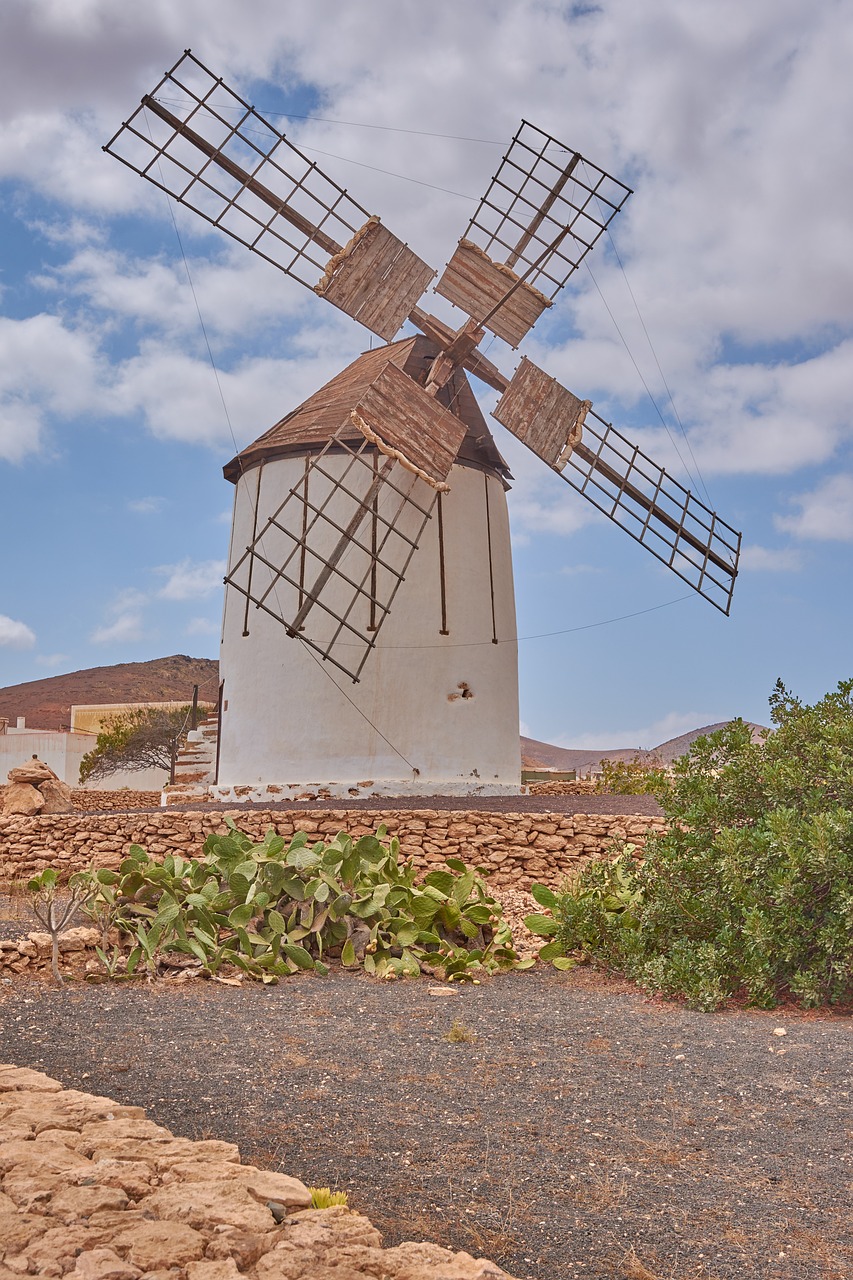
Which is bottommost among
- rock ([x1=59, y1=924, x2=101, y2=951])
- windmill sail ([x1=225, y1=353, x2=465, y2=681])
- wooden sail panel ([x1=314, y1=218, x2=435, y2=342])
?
rock ([x1=59, y1=924, x2=101, y2=951])

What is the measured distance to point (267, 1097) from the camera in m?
4.37

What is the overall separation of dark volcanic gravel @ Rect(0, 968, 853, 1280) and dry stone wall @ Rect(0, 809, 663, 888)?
17.2 ft

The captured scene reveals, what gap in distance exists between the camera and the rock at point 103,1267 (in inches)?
101

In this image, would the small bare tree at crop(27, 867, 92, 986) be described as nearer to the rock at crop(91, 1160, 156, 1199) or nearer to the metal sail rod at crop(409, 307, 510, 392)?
the rock at crop(91, 1160, 156, 1199)

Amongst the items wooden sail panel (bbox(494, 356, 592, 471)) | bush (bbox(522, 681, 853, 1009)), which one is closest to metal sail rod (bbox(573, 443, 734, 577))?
wooden sail panel (bbox(494, 356, 592, 471))

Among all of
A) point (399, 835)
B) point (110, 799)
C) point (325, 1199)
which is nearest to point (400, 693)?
point (399, 835)

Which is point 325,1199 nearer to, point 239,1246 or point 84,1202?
point 239,1246

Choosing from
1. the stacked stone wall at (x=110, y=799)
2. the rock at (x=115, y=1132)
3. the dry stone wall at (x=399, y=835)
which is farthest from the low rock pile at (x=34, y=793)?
the rock at (x=115, y=1132)

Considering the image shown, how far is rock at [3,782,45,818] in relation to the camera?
13500 millimetres

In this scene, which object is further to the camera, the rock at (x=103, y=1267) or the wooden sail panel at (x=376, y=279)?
the wooden sail panel at (x=376, y=279)

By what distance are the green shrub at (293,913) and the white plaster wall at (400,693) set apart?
20.6ft

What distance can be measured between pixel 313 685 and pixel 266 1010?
862 cm

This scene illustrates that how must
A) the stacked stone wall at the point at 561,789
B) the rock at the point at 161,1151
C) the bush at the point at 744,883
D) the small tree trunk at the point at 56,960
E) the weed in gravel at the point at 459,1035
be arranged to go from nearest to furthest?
1. the rock at the point at 161,1151
2. the weed in gravel at the point at 459,1035
3. the bush at the point at 744,883
4. the small tree trunk at the point at 56,960
5. the stacked stone wall at the point at 561,789

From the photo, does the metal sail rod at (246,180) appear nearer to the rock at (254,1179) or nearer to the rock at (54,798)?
the rock at (54,798)
